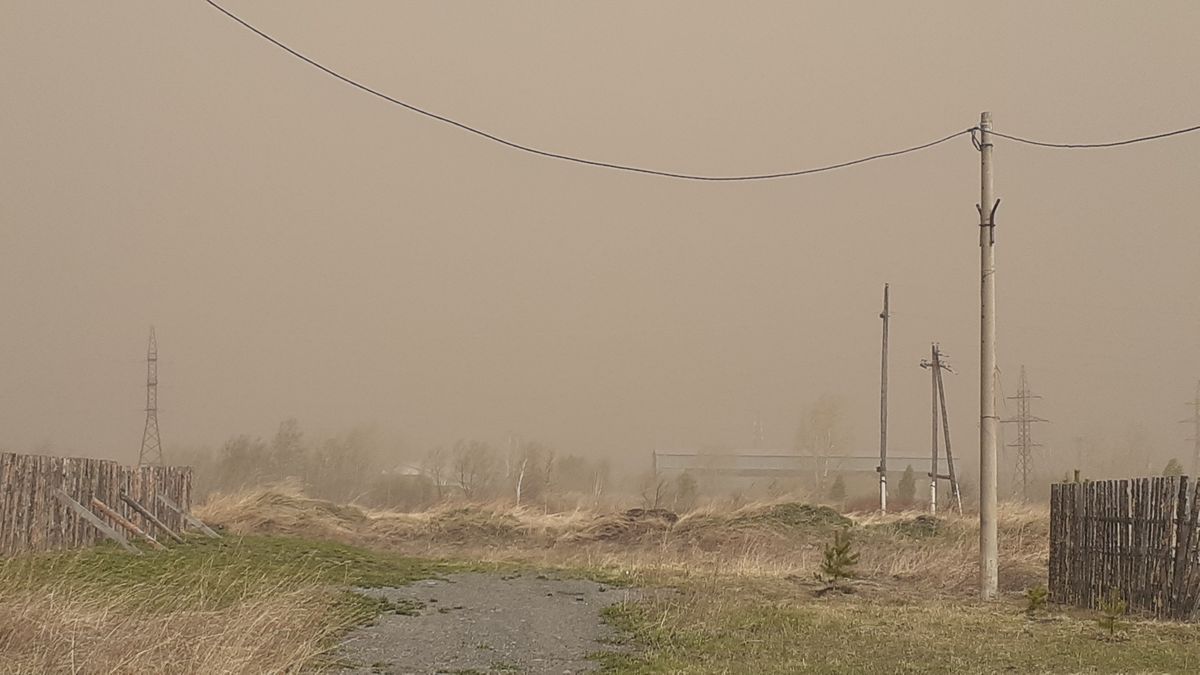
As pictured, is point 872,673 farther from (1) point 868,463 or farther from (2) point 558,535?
(1) point 868,463

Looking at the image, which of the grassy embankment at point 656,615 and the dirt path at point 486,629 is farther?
the dirt path at point 486,629

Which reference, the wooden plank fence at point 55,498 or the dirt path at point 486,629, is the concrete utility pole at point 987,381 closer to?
the dirt path at point 486,629

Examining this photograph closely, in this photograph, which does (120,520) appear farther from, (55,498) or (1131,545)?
(1131,545)

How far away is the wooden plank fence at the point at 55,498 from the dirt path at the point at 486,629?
6.51 metres

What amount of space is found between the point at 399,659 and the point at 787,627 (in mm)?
4578

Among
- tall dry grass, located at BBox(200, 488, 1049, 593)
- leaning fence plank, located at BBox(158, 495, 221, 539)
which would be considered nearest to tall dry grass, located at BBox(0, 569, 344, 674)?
tall dry grass, located at BBox(200, 488, 1049, 593)

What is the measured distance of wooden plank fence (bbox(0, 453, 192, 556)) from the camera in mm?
19844

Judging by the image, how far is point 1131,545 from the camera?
15578 millimetres

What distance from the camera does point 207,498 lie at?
36.3m

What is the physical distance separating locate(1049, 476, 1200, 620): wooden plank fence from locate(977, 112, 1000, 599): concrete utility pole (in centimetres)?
89

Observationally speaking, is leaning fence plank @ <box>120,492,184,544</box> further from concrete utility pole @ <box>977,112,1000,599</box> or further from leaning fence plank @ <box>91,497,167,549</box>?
concrete utility pole @ <box>977,112,1000,599</box>

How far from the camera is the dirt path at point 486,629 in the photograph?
1163cm

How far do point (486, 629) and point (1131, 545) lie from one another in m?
8.07

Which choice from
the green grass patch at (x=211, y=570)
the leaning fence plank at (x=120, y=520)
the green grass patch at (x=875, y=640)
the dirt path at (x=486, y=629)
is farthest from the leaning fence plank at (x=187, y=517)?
the green grass patch at (x=875, y=640)
